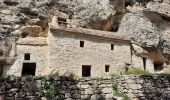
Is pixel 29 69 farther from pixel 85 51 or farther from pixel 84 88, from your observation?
pixel 84 88

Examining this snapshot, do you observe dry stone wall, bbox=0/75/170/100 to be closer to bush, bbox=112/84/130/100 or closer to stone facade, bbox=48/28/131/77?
bush, bbox=112/84/130/100

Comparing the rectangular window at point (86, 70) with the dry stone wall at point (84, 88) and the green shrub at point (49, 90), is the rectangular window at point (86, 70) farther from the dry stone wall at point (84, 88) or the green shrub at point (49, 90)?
the green shrub at point (49, 90)

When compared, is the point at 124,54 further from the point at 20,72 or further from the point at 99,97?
the point at 99,97

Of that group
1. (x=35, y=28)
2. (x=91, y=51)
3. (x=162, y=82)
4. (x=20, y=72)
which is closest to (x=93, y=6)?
(x=91, y=51)

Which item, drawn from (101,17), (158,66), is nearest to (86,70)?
(101,17)

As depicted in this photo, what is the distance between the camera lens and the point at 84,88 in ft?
28.5

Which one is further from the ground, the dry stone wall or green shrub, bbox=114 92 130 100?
the dry stone wall

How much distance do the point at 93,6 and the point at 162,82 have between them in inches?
548

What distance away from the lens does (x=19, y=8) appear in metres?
20.3

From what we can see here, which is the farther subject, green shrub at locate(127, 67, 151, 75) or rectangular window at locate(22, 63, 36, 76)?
rectangular window at locate(22, 63, 36, 76)

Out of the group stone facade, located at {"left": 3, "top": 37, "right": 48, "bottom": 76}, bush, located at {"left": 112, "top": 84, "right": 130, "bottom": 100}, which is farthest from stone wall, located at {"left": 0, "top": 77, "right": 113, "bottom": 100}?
stone facade, located at {"left": 3, "top": 37, "right": 48, "bottom": 76}

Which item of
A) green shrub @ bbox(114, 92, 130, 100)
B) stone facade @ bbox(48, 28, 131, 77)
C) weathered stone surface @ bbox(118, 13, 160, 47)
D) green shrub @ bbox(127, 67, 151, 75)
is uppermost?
weathered stone surface @ bbox(118, 13, 160, 47)

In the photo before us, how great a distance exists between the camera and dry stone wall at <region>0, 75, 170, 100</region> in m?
8.02

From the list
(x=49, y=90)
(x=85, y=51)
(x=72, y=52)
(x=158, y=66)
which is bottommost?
(x=49, y=90)
